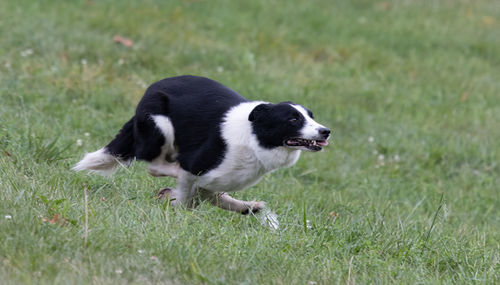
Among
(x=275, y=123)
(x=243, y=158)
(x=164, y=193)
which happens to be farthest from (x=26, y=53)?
(x=275, y=123)

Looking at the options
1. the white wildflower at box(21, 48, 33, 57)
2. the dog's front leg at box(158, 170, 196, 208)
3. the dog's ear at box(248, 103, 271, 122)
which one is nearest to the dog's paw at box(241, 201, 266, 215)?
the dog's front leg at box(158, 170, 196, 208)

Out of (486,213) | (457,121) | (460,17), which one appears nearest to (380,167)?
(486,213)

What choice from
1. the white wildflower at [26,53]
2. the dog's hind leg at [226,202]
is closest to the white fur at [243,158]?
the dog's hind leg at [226,202]

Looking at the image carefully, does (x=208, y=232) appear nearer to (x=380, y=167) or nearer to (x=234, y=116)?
(x=234, y=116)

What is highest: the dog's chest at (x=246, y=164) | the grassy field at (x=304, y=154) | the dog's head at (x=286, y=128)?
the dog's head at (x=286, y=128)

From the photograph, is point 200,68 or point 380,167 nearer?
point 380,167

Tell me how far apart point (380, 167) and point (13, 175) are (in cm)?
425

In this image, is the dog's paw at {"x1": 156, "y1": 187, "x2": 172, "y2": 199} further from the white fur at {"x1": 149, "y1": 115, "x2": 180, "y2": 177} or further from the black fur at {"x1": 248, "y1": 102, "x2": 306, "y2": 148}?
the black fur at {"x1": 248, "y1": 102, "x2": 306, "y2": 148}

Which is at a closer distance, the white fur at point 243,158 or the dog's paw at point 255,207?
the white fur at point 243,158

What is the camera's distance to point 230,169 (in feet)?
14.1

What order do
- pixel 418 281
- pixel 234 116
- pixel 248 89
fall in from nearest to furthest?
pixel 418 281, pixel 234 116, pixel 248 89

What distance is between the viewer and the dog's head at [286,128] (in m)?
4.15

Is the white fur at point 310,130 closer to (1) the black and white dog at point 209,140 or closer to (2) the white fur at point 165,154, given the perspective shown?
(1) the black and white dog at point 209,140

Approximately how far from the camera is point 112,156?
16.1ft
